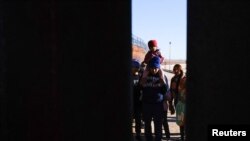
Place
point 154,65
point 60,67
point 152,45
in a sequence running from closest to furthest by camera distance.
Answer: point 60,67
point 154,65
point 152,45

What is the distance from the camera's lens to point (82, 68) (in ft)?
4.57

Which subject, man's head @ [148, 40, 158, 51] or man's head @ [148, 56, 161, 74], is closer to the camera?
man's head @ [148, 56, 161, 74]

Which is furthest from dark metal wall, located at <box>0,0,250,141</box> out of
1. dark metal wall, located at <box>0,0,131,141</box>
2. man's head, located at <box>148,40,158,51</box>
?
man's head, located at <box>148,40,158,51</box>

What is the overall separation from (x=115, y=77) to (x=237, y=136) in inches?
18.4

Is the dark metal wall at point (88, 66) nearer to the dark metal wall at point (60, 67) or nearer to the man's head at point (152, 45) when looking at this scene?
the dark metal wall at point (60, 67)

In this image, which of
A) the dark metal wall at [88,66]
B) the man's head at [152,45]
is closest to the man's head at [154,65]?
the man's head at [152,45]

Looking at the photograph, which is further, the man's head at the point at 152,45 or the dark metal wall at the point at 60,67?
the man's head at the point at 152,45

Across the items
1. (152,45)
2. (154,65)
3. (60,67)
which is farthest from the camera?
(152,45)

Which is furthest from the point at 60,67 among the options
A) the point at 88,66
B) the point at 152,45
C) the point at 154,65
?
the point at 152,45

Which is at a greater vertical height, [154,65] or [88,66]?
[154,65]

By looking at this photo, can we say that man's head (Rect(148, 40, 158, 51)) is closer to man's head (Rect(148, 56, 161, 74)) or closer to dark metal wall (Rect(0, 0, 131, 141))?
man's head (Rect(148, 56, 161, 74))

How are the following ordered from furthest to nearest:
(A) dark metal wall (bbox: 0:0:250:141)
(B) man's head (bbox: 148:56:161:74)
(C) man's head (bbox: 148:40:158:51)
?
1. (C) man's head (bbox: 148:40:158:51)
2. (B) man's head (bbox: 148:56:161:74)
3. (A) dark metal wall (bbox: 0:0:250:141)

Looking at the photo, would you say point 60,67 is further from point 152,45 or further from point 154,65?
point 152,45

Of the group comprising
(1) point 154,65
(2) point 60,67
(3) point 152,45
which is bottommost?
(2) point 60,67
